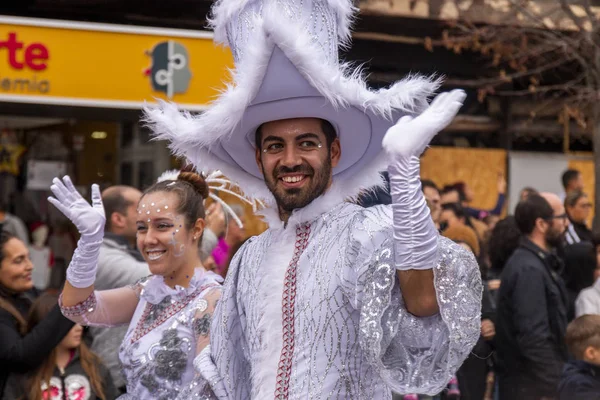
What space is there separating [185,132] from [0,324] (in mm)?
2401

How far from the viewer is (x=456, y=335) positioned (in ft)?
8.96

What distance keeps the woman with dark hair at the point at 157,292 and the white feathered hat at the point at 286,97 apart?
664 mm

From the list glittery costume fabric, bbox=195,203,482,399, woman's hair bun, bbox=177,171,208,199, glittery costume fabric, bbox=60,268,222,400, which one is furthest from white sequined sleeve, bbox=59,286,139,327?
glittery costume fabric, bbox=195,203,482,399

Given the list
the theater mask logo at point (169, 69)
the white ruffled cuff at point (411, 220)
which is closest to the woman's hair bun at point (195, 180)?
the white ruffled cuff at point (411, 220)

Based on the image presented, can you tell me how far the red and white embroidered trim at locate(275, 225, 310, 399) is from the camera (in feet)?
10.0

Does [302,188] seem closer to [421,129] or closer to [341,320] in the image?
[341,320]

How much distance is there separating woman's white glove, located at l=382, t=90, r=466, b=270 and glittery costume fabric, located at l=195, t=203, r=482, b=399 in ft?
0.25

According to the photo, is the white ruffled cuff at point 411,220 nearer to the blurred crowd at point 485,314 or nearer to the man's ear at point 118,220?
the blurred crowd at point 485,314

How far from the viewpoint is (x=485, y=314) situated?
6.45 m

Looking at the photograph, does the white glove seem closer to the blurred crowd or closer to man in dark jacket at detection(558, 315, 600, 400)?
the blurred crowd

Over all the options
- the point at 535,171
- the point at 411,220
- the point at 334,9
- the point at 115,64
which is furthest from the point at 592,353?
the point at 535,171

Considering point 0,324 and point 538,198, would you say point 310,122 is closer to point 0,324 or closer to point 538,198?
point 0,324

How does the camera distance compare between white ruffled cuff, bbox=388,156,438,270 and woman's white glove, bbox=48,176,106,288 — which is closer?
white ruffled cuff, bbox=388,156,438,270

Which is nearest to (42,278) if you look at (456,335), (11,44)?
(11,44)
